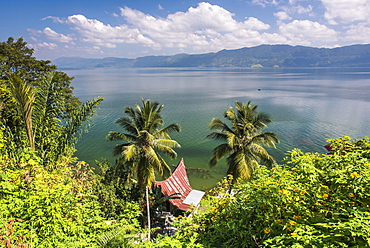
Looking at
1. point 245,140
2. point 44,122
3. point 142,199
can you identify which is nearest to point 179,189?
point 142,199

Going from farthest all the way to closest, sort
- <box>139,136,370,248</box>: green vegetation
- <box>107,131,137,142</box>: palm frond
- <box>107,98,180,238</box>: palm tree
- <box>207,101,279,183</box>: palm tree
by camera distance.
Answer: <box>207,101,279,183</box>: palm tree
<box>107,131,137,142</box>: palm frond
<box>107,98,180,238</box>: palm tree
<box>139,136,370,248</box>: green vegetation

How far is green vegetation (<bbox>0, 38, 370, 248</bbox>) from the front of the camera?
3834mm

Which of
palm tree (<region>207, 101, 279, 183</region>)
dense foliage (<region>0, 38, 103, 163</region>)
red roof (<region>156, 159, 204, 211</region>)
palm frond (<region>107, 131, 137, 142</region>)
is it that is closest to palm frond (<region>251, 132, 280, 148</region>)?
palm tree (<region>207, 101, 279, 183</region>)

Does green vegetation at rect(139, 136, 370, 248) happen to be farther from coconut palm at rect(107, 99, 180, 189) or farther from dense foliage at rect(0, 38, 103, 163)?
coconut palm at rect(107, 99, 180, 189)

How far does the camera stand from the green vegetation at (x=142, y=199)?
383 cm

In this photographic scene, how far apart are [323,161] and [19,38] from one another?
129 feet

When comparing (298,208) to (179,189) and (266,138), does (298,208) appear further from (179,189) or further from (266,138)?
(179,189)

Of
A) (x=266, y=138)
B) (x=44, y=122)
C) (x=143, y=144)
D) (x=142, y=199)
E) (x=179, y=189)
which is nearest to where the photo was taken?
(x=44, y=122)

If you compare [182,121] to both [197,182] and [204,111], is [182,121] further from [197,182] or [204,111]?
[197,182]

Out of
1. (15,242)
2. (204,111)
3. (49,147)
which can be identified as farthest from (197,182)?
(204,111)

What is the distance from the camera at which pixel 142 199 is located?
1198 cm

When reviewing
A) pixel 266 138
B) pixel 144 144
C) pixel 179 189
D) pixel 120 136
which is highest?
pixel 120 136

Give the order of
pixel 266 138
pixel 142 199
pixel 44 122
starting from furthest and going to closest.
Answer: pixel 266 138
pixel 142 199
pixel 44 122

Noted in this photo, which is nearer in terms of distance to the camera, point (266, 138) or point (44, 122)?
point (44, 122)
